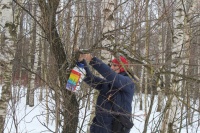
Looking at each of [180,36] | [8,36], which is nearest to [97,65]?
[8,36]

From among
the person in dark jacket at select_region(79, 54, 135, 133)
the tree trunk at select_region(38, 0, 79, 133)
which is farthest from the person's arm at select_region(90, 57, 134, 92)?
the tree trunk at select_region(38, 0, 79, 133)

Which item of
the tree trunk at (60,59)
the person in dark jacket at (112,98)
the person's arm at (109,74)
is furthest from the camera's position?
the person in dark jacket at (112,98)

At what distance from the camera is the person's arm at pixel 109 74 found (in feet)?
9.66

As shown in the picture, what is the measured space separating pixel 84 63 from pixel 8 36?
2331 mm

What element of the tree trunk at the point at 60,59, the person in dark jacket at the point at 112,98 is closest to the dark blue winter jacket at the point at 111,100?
the person in dark jacket at the point at 112,98

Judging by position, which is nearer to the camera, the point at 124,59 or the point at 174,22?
the point at 124,59

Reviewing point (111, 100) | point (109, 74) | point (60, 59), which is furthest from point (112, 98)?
point (60, 59)

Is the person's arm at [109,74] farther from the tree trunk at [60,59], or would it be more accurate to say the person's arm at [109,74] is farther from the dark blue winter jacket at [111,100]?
the tree trunk at [60,59]

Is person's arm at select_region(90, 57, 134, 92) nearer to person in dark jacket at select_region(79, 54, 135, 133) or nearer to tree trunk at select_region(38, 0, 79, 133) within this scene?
person in dark jacket at select_region(79, 54, 135, 133)

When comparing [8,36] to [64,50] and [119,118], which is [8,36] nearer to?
[64,50]

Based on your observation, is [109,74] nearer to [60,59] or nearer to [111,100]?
[111,100]

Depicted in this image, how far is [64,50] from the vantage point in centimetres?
292

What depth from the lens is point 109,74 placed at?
2953 millimetres

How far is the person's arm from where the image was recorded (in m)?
2.94
